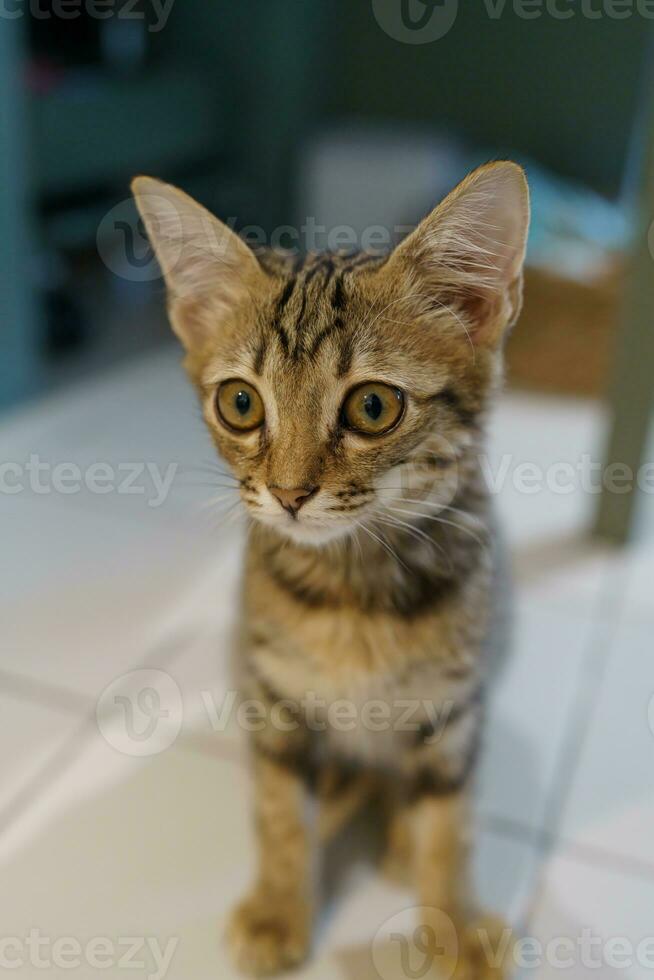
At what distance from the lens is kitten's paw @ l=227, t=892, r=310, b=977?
0.78 metres

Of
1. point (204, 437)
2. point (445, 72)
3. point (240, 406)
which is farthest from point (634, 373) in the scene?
point (445, 72)

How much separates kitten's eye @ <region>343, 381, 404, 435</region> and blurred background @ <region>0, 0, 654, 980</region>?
34 cm

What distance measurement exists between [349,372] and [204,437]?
85 cm

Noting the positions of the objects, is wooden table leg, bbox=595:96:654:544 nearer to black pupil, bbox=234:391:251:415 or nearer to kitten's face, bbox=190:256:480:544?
kitten's face, bbox=190:256:480:544

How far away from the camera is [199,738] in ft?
3.40

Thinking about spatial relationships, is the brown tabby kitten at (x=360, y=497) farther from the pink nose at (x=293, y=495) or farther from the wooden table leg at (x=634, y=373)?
the wooden table leg at (x=634, y=373)

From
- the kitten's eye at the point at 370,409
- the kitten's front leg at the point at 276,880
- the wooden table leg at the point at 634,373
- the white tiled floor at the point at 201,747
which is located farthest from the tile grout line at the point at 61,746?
the wooden table leg at the point at 634,373

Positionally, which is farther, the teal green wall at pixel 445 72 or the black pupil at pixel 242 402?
the teal green wall at pixel 445 72

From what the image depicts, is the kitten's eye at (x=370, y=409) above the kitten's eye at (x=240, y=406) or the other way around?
above

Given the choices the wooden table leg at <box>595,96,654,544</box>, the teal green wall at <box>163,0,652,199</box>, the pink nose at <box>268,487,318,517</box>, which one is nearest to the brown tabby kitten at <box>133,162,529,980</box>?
the pink nose at <box>268,487,318,517</box>

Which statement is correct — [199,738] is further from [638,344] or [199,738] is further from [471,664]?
[638,344]

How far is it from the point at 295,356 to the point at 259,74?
2219 mm

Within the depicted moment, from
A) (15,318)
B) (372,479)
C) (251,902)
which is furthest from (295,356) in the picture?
(15,318)

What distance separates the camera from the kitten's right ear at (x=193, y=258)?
708 mm
